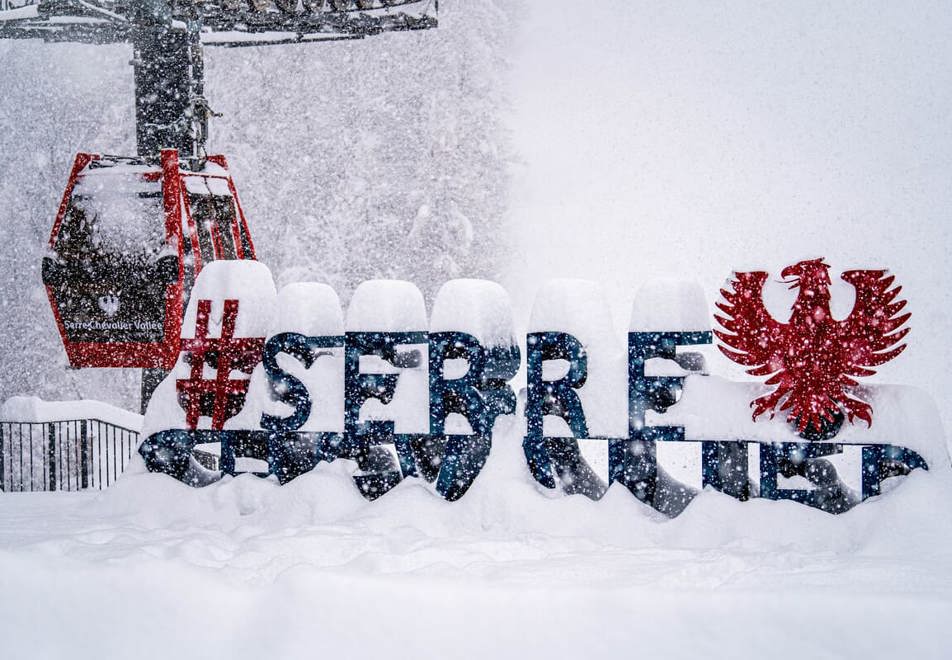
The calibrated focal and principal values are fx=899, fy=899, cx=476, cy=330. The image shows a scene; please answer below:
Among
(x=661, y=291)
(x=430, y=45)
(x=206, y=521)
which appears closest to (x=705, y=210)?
(x=430, y=45)

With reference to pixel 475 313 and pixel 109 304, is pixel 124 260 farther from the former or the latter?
pixel 475 313

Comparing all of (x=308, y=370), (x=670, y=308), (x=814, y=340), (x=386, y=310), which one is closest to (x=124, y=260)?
(x=308, y=370)

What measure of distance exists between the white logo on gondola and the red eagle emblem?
5.49m

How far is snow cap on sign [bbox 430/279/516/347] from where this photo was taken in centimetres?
641

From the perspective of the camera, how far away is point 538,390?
6.27m

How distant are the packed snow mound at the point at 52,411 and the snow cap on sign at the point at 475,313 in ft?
20.9

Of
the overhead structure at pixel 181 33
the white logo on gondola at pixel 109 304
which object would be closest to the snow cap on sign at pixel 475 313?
the white logo on gondola at pixel 109 304

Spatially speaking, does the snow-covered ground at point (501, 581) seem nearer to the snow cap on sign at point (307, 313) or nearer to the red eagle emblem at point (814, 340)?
the red eagle emblem at point (814, 340)

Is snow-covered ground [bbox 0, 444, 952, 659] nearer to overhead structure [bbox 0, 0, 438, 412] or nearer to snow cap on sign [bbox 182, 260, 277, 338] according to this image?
snow cap on sign [bbox 182, 260, 277, 338]

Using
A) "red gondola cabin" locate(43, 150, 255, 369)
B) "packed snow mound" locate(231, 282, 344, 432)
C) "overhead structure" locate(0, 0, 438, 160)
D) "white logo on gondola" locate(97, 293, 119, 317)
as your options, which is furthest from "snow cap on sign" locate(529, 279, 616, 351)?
"overhead structure" locate(0, 0, 438, 160)

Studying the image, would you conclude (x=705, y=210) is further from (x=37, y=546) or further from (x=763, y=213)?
(x=37, y=546)

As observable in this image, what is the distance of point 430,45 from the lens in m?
18.1

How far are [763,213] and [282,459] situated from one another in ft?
46.5

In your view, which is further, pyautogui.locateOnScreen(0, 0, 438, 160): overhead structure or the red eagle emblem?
pyautogui.locateOnScreen(0, 0, 438, 160): overhead structure
